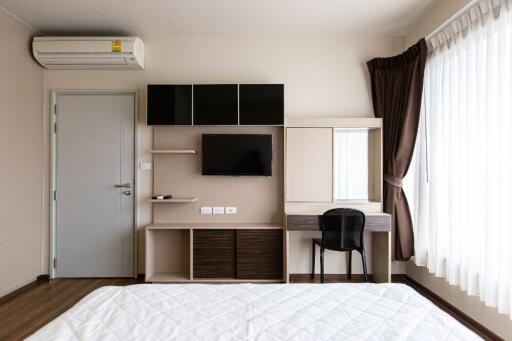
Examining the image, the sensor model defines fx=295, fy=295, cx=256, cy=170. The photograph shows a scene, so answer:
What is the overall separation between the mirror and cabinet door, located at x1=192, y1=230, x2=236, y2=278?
138 centimetres

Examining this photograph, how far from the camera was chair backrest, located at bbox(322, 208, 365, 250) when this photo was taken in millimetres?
2990

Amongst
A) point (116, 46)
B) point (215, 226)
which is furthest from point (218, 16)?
point (215, 226)

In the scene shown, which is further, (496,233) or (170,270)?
(170,270)

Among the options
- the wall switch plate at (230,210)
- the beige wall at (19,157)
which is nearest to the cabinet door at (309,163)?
the wall switch plate at (230,210)

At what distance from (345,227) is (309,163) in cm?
83

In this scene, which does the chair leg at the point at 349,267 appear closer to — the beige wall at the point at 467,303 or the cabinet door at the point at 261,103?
the beige wall at the point at 467,303

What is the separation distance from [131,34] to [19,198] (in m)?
2.22

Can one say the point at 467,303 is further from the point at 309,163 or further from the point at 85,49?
the point at 85,49

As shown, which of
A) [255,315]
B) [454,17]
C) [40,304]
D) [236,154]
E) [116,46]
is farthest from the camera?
[236,154]

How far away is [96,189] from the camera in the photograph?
139 inches

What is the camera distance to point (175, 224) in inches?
135

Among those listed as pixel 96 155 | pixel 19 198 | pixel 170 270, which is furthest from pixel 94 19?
pixel 170 270

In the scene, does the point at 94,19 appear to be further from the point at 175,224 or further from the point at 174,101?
the point at 175,224

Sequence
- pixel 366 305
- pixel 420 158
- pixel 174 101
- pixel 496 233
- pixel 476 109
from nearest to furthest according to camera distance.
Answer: pixel 366 305 < pixel 496 233 < pixel 476 109 < pixel 420 158 < pixel 174 101
